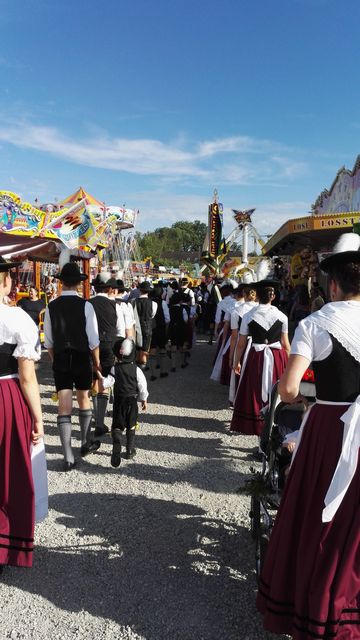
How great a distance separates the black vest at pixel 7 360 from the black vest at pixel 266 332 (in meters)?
2.66

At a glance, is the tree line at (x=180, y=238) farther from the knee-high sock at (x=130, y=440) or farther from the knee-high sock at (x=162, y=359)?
the knee-high sock at (x=130, y=440)

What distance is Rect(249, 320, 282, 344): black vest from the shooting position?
4.80 metres

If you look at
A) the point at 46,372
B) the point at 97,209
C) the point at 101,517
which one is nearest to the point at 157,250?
the point at 97,209

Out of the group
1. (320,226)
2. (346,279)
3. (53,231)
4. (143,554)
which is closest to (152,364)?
(53,231)

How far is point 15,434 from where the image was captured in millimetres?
2818

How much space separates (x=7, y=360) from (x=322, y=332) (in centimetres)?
177

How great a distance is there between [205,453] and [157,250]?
3161 inches

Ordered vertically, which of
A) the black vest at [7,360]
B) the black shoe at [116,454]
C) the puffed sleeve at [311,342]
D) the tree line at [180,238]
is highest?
the tree line at [180,238]

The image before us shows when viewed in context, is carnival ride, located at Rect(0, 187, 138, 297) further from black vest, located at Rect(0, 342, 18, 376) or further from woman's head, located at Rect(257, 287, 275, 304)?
black vest, located at Rect(0, 342, 18, 376)

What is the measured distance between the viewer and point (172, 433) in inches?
224

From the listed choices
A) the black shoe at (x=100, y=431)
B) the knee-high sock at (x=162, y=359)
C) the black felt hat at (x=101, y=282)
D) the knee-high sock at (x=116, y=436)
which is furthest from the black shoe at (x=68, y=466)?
the knee-high sock at (x=162, y=359)

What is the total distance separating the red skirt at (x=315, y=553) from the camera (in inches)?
→ 76.3

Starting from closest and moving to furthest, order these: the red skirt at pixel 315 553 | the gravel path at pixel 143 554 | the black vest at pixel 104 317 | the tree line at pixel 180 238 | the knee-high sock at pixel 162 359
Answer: the red skirt at pixel 315 553 → the gravel path at pixel 143 554 → the black vest at pixel 104 317 → the knee-high sock at pixel 162 359 → the tree line at pixel 180 238

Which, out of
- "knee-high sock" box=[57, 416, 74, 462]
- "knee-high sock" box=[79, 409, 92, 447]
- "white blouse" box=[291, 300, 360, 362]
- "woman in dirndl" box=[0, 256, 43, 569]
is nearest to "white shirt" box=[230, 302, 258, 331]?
"knee-high sock" box=[79, 409, 92, 447]
